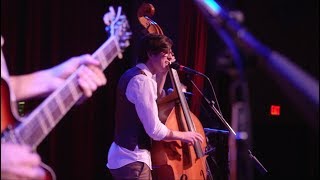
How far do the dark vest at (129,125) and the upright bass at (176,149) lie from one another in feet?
0.33

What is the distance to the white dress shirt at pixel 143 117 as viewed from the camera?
253cm

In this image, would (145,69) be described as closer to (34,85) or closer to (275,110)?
(34,85)

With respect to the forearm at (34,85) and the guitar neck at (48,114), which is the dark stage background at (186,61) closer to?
the forearm at (34,85)

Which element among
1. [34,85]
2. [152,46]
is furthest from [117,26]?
[152,46]

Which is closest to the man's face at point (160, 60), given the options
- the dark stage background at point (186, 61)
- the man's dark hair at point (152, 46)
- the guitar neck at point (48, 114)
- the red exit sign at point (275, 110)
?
the man's dark hair at point (152, 46)

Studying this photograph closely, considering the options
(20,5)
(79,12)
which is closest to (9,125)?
(20,5)

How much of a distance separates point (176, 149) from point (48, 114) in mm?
1219

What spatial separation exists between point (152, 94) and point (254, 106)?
2221mm

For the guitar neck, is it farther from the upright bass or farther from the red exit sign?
the red exit sign

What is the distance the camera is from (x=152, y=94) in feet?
8.38

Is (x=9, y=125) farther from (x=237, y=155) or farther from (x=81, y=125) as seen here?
(x=81, y=125)

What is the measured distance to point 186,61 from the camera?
4.32 meters

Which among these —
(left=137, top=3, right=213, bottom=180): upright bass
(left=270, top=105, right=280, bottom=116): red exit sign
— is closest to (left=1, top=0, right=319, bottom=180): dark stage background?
(left=270, top=105, right=280, bottom=116): red exit sign

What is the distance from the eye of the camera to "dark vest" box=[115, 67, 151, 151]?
2.62 m
